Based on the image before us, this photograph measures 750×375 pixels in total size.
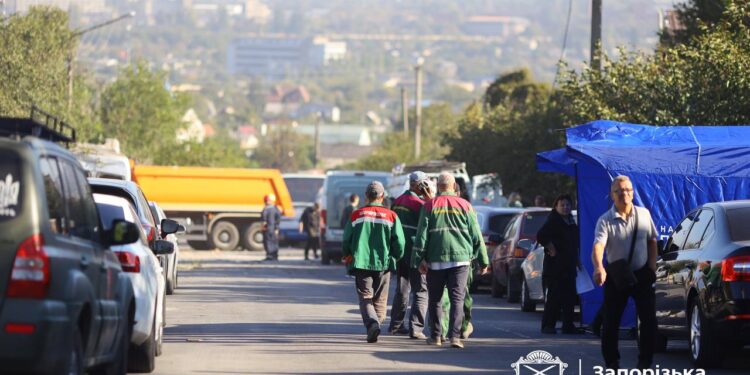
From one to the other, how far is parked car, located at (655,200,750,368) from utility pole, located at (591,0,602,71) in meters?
14.7

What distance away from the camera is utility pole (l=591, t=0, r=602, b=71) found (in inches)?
1164

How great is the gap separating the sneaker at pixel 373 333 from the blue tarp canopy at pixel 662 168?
2907mm

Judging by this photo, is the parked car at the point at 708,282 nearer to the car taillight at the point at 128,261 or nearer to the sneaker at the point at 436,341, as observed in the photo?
the sneaker at the point at 436,341

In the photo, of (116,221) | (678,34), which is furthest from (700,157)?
(678,34)

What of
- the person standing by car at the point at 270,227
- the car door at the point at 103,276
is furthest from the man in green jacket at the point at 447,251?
the person standing by car at the point at 270,227

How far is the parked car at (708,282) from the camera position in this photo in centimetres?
1306

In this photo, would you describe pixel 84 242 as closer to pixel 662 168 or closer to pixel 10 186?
pixel 10 186

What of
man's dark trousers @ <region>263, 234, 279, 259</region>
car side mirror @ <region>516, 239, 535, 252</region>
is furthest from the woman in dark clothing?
man's dark trousers @ <region>263, 234, 279, 259</region>

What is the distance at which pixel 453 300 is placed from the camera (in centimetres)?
1580

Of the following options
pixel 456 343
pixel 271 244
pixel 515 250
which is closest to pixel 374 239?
pixel 456 343

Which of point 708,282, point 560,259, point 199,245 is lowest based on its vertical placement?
point 199,245

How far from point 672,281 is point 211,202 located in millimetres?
36567

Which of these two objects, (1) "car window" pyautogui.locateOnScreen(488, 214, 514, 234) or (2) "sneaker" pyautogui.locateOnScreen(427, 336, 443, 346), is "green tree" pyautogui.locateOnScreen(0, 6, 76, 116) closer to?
(1) "car window" pyautogui.locateOnScreen(488, 214, 514, 234)

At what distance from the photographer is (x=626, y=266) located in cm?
1295
